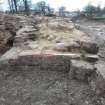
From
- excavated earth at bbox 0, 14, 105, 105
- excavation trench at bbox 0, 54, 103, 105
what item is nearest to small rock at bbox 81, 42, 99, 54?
excavated earth at bbox 0, 14, 105, 105

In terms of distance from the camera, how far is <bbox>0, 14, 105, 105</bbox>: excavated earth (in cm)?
365

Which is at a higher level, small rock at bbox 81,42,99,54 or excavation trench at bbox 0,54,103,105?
small rock at bbox 81,42,99,54

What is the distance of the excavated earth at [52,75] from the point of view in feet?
12.0

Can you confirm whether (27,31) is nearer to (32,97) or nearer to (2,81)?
(2,81)

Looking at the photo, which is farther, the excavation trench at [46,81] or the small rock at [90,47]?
the small rock at [90,47]

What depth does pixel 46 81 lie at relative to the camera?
4449 mm

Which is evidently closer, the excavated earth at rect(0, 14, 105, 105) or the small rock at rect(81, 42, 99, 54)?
the excavated earth at rect(0, 14, 105, 105)

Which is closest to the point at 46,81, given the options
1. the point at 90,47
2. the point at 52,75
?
the point at 52,75

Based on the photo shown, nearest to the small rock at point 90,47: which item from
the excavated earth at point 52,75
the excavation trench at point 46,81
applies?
the excavated earth at point 52,75

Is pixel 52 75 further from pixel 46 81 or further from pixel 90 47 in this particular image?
pixel 90 47

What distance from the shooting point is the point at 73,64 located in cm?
446

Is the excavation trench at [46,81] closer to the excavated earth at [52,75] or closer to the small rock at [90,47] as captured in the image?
the excavated earth at [52,75]

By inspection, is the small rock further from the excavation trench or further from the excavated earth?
the excavation trench

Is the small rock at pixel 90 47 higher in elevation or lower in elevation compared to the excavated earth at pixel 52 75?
higher
